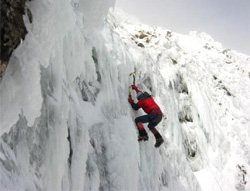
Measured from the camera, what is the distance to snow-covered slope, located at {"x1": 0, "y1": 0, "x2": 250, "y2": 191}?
2.68 m

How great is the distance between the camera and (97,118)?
17.6ft

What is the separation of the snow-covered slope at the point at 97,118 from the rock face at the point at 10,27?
115mm

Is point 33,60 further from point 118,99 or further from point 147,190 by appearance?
point 147,190

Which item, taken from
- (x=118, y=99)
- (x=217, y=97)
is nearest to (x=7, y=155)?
(x=118, y=99)

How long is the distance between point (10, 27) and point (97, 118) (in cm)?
323

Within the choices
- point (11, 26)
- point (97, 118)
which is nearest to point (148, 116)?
point (97, 118)

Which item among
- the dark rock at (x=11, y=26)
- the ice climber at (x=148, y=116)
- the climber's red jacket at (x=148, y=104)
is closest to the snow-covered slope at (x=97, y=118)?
the dark rock at (x=11, y=26)

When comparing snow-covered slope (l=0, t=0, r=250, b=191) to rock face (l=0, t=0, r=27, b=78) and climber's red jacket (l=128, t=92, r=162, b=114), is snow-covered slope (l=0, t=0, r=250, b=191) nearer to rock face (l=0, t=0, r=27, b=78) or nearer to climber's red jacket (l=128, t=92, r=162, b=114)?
rock face (l=0, t=0, r=27, b=78)

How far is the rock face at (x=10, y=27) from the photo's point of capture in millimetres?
2291

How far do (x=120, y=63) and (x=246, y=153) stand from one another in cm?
889

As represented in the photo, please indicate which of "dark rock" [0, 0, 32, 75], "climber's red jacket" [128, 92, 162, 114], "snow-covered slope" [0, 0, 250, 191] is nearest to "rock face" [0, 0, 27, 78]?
"dark rock" [0, 0, 32, 75]

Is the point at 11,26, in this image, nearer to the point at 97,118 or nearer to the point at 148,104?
the point at 97,118

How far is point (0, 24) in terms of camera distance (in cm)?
224

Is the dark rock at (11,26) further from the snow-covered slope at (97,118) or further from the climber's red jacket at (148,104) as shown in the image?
the climber's red jacket at (148,104)
